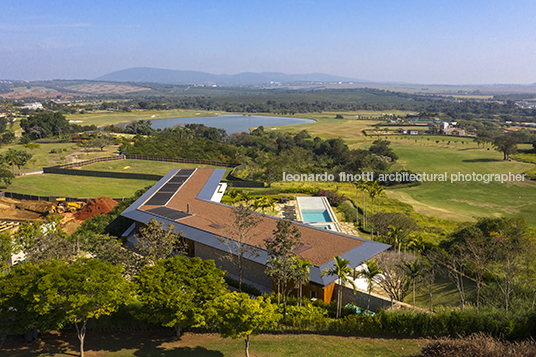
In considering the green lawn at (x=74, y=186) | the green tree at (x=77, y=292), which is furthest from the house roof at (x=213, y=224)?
the green lawn at (x=74, y=186)

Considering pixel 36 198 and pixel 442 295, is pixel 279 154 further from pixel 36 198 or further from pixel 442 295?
pixel 442 295

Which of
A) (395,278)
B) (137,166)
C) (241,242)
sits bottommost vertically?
(137,166)

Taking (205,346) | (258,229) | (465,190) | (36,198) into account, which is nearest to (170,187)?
(258,229)

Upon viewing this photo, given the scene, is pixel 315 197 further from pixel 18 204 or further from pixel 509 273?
pixel 18 204

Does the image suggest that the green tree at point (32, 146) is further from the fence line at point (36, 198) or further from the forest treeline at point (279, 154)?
the fence line at point (36, 198)

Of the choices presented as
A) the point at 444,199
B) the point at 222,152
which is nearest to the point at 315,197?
the point at 444,199

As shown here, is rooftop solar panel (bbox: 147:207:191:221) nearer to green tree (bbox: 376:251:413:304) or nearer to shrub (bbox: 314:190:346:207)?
green tree (bbox: 376:251:413:304)

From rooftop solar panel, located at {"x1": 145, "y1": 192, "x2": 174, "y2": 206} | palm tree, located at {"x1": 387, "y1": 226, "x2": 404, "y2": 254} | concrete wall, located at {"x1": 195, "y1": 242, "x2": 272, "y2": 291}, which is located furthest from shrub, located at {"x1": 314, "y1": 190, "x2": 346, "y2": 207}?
concrete wall, located at {"x1": 195, "y1": 242, "x2": 272, "y2": 291}
